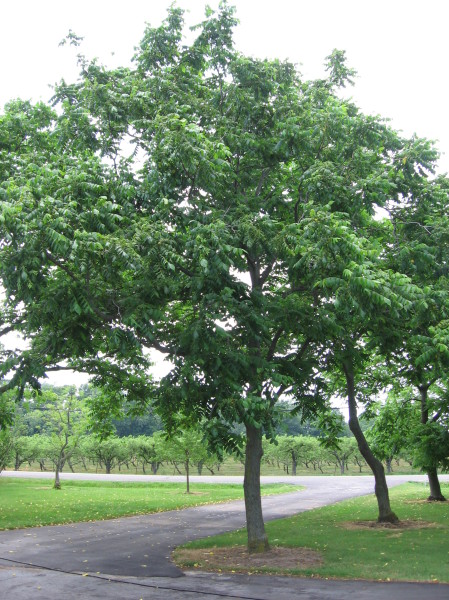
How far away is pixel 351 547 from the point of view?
1245 centimetres

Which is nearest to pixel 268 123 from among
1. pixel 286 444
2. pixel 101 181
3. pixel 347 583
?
pixel 101 181

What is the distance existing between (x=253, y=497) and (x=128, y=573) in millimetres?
3229

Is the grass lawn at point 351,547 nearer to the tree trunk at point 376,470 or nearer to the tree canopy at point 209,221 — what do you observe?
the tree trunk at point 376,470

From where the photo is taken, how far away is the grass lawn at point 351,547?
998 centimetres

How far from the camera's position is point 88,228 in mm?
9391

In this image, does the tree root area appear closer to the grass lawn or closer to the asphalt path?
the grass lawn

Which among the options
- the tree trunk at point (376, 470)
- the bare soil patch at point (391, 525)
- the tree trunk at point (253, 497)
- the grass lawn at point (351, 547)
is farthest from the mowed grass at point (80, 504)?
the tree trunk at point (376, 470)

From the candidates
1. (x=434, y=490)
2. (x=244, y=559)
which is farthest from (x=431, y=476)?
(x=244, y=559)

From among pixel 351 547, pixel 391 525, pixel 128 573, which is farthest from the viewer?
pixel 391 525

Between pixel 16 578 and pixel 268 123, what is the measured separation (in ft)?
33.7

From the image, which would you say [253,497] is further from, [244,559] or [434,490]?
[434,490]

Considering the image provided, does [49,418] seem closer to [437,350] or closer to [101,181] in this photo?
[101,181]

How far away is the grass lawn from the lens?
32.8 ft

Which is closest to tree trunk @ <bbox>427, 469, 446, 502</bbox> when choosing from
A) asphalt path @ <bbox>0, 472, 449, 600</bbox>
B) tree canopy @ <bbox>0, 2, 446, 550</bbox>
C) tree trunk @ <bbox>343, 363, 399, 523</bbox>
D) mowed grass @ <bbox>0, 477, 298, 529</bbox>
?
tree trunk @ <bbox>343, 363, 399, 523</bbox>
